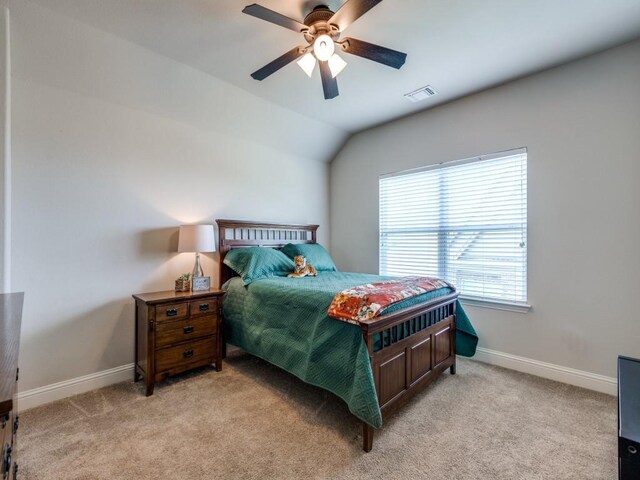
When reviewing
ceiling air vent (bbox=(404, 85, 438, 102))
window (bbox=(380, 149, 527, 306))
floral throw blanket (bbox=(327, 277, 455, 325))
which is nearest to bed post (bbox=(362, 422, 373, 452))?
floral throw blanket (bbox=(327, 277, 455, 325))

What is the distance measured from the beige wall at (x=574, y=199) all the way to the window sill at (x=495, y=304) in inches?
2.0

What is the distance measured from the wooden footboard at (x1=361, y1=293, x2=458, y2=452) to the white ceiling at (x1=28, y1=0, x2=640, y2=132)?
2.05 m

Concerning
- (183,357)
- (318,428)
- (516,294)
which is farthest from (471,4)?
(183,357)

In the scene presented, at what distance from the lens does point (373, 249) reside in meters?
4.12

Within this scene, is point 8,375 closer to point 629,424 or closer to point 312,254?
point 629,424

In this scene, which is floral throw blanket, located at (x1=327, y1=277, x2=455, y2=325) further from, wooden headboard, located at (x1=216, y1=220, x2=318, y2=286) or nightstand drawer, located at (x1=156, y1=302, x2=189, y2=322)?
wooden headboard, located at (x1=216, y1=220, x2=318, y2=286)

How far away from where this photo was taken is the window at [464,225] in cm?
294

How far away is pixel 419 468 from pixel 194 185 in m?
3.07

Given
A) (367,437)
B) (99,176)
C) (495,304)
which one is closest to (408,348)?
(367,437)

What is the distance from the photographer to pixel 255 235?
378 centimetres

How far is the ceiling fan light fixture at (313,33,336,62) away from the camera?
1924mm

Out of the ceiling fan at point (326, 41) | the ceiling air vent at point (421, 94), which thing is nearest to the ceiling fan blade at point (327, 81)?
the ceiling fan at point (326, 41)

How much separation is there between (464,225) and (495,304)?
34.3 inches

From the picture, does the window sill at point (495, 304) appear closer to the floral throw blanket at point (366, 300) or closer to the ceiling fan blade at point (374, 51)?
the floral throw blanket at point (366, 300)
